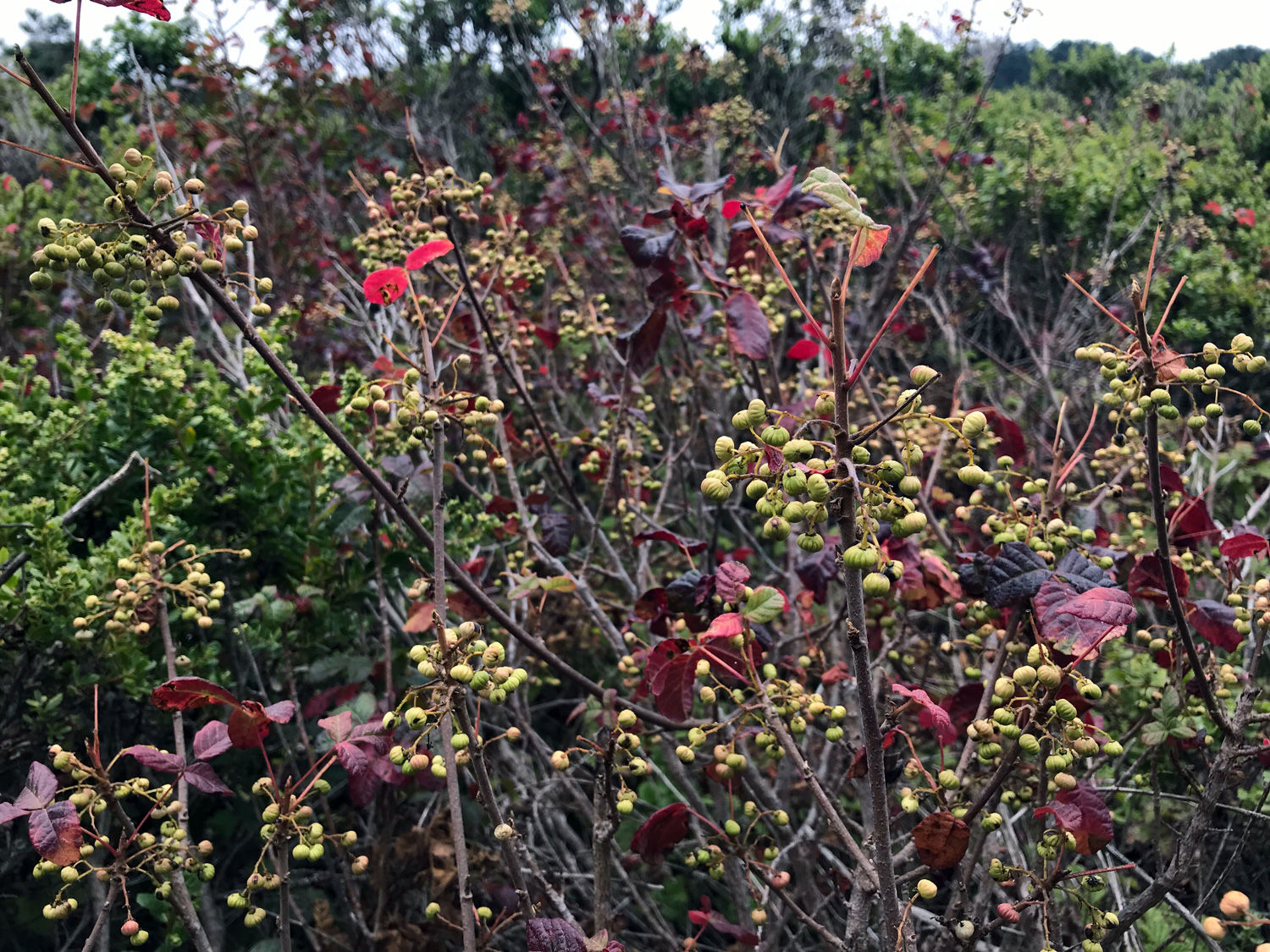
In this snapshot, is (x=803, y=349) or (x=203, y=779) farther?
(x=803, y=349)

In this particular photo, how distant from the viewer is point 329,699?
197 centimetres

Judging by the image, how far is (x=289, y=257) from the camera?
5211 millimetres

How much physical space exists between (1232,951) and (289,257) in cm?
559

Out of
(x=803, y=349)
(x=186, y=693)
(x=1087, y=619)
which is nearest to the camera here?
(x=1087, y=619)

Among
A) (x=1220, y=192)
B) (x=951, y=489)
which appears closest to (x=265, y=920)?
(x=951, y=489)

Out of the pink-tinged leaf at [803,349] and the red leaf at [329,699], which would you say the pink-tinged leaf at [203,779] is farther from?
the pink-tinged leaf at [803,349]

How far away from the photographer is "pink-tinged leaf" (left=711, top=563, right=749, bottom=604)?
1456 millimetres

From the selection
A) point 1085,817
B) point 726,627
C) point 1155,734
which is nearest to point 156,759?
point 726,627

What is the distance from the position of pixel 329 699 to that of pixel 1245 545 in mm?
1969

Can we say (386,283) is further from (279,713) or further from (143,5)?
(279,713)

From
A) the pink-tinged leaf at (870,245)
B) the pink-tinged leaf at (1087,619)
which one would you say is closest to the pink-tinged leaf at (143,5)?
the pink-tinged leaf at (870,245)

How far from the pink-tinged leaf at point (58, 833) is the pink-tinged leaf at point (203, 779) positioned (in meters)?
0.17

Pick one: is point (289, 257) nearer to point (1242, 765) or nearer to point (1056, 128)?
point (1242, 765)

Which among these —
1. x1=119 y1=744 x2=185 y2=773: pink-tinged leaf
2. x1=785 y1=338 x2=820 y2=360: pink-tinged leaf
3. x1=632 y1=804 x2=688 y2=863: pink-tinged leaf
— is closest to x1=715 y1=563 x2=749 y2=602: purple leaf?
x1=632 y1=804 x2=688 y2=863: pink-tinged leaf
